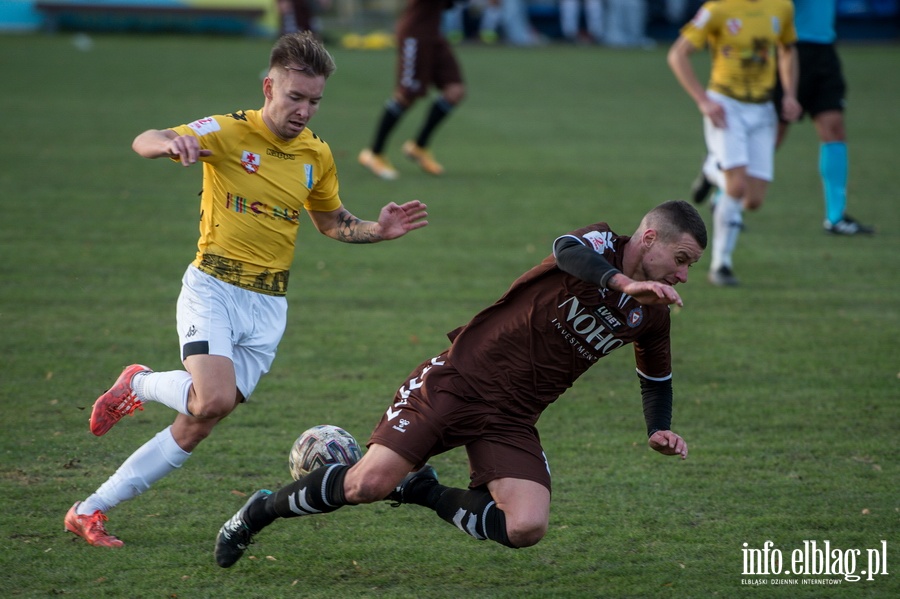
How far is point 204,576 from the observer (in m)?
4.01

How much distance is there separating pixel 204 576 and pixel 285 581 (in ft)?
1.05

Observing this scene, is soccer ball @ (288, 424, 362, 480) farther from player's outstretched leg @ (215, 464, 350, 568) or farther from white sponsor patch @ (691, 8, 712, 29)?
white sponsor patch @ (691, 8, 712, 29)

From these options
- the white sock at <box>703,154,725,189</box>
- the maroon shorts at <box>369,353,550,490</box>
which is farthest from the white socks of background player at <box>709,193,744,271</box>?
the maroon shorts at <box>369,353,550,490</box>

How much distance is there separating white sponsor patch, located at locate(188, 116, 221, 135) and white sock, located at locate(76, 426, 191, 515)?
1253 millimetres

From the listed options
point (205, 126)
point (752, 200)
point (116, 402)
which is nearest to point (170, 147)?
point (205, 126)

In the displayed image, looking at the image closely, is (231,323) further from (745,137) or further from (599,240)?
(745,137)

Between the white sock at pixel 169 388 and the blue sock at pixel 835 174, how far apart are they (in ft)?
25.2

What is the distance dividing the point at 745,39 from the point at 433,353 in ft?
12.9

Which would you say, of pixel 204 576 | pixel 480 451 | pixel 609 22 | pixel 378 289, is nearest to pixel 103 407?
pixel 204 576

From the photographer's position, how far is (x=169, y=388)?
4.25m

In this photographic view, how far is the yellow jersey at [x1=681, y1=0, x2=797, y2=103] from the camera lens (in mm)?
8484

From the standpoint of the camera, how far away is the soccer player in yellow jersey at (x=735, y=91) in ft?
27.7

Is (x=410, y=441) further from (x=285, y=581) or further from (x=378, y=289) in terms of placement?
(x=378, y=289)

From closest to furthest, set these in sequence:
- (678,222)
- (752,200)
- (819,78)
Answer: (678,222)
(752,200)
(819,78)
